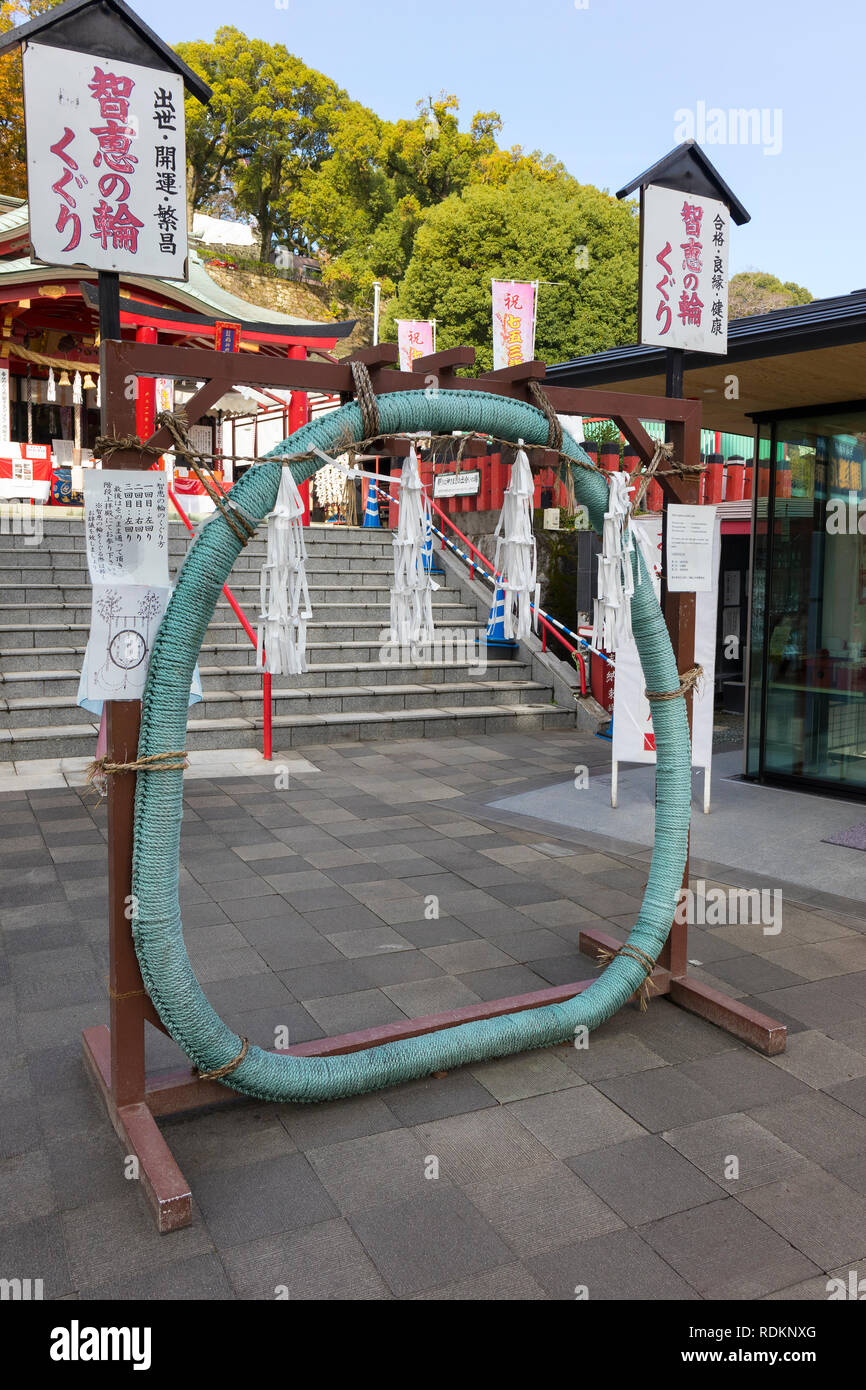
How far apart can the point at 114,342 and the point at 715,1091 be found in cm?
326

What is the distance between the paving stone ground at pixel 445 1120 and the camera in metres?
2.70

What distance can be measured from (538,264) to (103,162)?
90.9ft

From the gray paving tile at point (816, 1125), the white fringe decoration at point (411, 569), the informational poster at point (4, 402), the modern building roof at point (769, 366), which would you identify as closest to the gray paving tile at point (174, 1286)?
the gray paving tile at point (816, 1125)

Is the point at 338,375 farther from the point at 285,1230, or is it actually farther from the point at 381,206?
the point at 381,206

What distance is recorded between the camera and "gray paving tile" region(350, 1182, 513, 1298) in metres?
2.64

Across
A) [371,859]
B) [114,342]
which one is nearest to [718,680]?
[371,859]

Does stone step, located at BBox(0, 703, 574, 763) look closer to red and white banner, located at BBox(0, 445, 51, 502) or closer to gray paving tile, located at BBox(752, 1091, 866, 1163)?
gray paving tile, located at BBox(752, 1091, 866, 1163)

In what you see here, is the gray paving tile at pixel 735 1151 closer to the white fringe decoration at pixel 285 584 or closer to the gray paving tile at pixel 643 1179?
the gray paving tile at pixel 643 1179

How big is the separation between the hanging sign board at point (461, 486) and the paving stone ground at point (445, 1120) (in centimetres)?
1120

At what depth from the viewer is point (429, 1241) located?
2775 mm

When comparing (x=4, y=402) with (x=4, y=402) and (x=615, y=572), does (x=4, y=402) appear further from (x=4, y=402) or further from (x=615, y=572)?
(x=615, y=572)

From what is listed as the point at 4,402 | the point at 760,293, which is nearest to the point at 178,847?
the point at 4,402

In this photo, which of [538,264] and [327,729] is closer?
[327,729]
